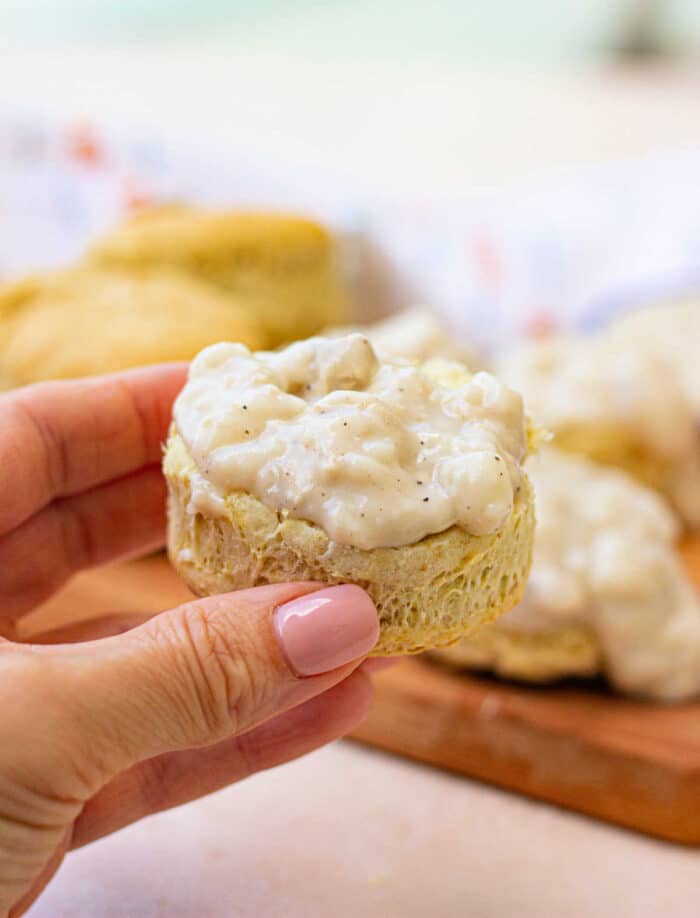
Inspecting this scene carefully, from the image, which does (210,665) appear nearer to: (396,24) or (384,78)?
(384,78)

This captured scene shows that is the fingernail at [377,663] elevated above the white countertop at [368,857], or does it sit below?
above

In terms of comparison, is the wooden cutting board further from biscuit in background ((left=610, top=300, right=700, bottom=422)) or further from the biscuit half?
biscuit in background ((left=610, top=300, right=700, bottom=422))

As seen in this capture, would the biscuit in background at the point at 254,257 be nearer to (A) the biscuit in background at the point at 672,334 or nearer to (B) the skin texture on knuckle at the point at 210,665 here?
(A) the biscuit in background at the point at 672,334

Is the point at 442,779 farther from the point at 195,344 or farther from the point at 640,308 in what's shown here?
the point at 640,308

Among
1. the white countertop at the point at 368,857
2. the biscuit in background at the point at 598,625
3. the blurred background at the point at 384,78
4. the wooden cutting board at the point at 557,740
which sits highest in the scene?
the blurred background at the point at 384,78

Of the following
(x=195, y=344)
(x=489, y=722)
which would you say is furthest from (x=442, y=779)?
(x=195, y=344)

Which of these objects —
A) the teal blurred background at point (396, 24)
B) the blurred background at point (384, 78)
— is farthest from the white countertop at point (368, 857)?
the teal blurred background at point (396, 24)
